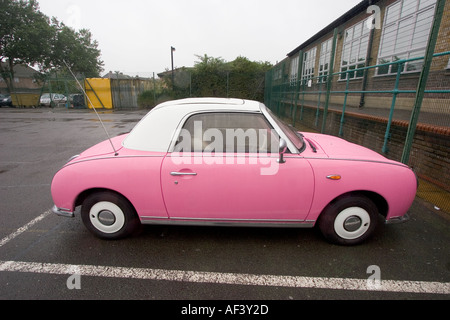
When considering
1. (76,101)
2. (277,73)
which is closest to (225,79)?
(277,73)

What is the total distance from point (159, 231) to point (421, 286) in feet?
8.42

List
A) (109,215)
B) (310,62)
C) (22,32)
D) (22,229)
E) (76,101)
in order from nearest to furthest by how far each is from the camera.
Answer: (109,215) < (22,229) < (310,62) < (76,101) < (22,32)

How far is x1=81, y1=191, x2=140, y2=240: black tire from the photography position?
8.07 ft

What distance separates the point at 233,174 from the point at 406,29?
34.0 ft

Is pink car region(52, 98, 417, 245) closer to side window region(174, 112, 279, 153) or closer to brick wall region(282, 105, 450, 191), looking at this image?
side window region(174, 112, 279, 153)

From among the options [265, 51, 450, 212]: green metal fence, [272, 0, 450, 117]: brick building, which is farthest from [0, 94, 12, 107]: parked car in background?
[265, 51, 450, 212]: green metal fence

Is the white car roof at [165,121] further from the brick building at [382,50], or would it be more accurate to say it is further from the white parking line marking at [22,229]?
the brick building at [382,50]

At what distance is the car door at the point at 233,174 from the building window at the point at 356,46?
1046 cm

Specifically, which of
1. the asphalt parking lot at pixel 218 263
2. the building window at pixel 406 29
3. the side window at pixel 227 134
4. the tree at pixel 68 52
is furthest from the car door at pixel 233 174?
the tree at pixel 68 52

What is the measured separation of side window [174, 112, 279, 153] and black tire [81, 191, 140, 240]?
33.7 inches

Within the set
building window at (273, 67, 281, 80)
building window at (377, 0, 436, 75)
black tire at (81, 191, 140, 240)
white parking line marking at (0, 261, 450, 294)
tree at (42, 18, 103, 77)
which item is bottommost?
white parking line marking at (0, 261, 450, 294)

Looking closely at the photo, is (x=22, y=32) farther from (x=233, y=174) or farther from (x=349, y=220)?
(x=349, y=220)

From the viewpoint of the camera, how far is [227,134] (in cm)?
243
